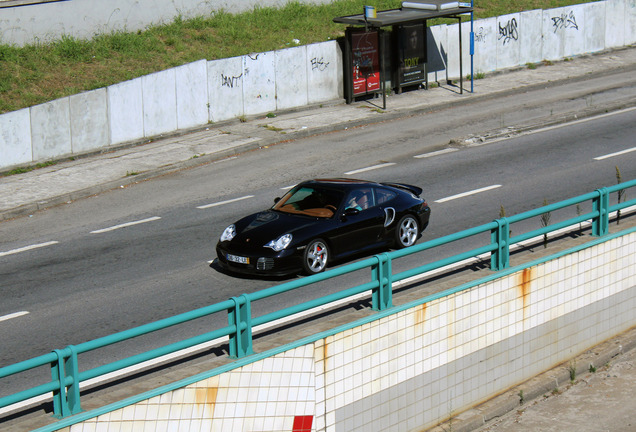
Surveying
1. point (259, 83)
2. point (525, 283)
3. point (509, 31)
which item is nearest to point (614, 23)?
point (509, 31)

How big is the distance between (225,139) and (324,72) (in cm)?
532

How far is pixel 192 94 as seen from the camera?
24953mm

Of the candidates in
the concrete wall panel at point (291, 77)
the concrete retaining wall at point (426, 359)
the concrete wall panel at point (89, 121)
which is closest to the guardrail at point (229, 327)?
the concrete retaining wall at point (426, 359)

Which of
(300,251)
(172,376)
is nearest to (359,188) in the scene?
(300,251)

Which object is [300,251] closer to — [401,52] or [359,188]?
[359,188]

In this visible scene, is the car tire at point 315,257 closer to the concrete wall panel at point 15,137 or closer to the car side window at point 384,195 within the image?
the car side window at point 384,195

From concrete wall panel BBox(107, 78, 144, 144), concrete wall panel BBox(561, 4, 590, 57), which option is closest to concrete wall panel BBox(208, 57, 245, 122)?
concrete wall panel BBox(107, 78, 144, 144)

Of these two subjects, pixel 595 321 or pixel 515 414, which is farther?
pixel 595 321

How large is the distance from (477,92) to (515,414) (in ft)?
65.1

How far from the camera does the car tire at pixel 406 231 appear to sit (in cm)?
1463

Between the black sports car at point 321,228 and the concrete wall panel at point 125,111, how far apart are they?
9.99 meters

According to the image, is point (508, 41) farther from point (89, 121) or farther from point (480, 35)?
point (89, 121)

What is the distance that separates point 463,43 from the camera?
102 feet

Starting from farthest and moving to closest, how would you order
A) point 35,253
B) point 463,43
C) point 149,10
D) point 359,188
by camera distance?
point 463,43 < point 149,10 < point 35,253 < point 359,188
